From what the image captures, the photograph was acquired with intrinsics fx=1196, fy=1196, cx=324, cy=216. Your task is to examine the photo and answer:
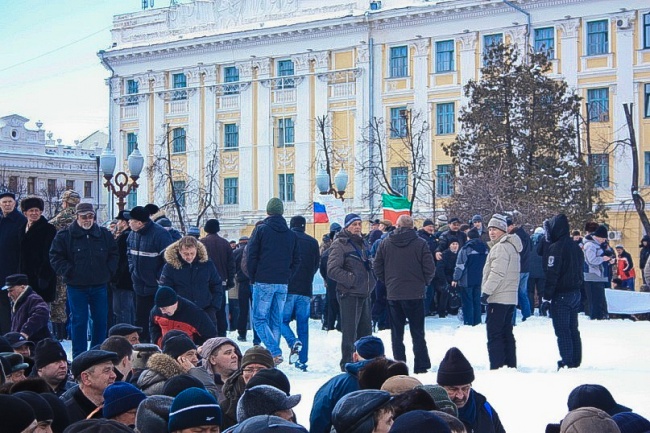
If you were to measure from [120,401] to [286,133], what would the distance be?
51331mm

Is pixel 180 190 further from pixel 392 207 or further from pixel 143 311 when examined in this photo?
pixel 143 311

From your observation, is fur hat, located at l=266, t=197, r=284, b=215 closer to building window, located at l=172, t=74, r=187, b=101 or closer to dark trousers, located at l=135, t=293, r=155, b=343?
dark trousers, located at l=135, t=293, r=155, b=343

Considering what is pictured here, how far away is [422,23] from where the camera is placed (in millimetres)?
54000

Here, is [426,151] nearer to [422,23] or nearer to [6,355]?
[422,23]

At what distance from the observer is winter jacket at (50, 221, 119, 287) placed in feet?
44.6

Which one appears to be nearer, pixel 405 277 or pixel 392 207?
pixel 405 277

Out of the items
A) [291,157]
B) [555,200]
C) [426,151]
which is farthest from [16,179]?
[555,200]

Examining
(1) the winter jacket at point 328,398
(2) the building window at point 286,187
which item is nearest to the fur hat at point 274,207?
(1) the winter jacket at point 328,398

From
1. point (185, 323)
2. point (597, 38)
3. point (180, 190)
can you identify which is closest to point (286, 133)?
point (180, 190)

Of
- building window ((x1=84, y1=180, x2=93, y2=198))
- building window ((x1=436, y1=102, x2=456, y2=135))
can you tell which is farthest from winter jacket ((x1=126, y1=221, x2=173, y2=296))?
building window ((x1=84, y1=180, x2=93, y2=198))

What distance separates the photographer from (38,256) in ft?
45.6

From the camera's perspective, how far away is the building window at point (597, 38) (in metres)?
49.5

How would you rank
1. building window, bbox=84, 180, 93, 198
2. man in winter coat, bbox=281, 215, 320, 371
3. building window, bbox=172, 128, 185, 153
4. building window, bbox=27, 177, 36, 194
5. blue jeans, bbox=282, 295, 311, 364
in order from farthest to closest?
building window, bbox=84, 180, 93, 198 → building window, bbox=27, 177, 36, 194 → building window, bbox=172, 128, 185, 153 → man in winter coat, bbox=281, 215, 320, 371 → blue jeans, bbox=282, 295, 311, 364

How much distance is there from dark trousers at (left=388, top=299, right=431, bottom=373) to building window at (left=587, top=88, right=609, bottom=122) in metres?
36.0
